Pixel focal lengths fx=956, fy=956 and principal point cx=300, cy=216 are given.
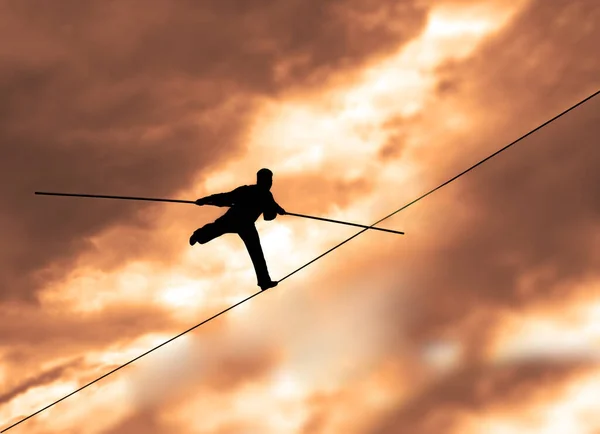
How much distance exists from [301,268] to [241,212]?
172 centimetres

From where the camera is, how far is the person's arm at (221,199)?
53.0 feet

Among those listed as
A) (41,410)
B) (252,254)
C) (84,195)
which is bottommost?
(41,410)

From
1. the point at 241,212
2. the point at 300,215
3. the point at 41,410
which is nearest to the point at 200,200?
the point at 241,212

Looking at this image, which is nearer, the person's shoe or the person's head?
the person's head

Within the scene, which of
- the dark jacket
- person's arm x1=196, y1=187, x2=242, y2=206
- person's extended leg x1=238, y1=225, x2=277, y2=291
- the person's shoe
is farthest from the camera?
the person's shoe

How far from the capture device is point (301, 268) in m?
17.7

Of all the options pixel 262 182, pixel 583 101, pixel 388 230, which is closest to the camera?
pixel 583 101

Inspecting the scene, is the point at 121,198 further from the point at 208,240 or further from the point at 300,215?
the point at 300,215

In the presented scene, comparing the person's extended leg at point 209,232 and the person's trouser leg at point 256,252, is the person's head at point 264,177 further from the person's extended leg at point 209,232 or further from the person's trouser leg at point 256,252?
the person's extended leg at point 209,232

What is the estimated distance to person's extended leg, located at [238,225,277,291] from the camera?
56.1ft

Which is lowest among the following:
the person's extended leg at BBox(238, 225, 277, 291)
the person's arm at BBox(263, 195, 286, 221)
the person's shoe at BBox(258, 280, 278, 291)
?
the person's shoe at BBox(258, 280, 278, 291)

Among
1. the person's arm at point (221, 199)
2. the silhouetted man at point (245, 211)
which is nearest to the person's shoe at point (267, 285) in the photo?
the silhouetted man at point (245, 211)

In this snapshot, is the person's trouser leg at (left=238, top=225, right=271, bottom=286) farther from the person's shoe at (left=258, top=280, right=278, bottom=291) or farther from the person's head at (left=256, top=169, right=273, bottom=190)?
the person's head at (left=256, top=169, right=273, bottom=190)

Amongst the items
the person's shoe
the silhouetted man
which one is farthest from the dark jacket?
the person's shoe
